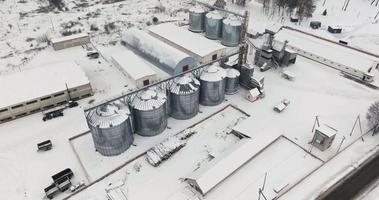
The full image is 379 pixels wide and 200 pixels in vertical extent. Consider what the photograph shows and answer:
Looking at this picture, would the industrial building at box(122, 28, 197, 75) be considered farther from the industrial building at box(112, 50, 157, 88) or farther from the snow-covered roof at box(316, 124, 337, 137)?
the snow-covered roof at box(316, 124, 337, 137)

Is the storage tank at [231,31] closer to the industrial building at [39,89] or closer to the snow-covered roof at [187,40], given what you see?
the snow-covered roof at [187,40]

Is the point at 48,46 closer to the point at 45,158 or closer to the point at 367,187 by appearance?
the point at 45,158

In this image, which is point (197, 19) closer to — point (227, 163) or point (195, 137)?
point (195, 137)

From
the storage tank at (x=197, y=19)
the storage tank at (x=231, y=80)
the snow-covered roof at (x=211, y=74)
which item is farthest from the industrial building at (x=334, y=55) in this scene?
the snow-covered roof at (x=211, y=74)

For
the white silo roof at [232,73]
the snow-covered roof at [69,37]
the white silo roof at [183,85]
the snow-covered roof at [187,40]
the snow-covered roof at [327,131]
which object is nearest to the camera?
the snow-covered roof at [327,131]

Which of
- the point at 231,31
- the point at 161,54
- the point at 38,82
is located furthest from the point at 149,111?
the point at 231,31

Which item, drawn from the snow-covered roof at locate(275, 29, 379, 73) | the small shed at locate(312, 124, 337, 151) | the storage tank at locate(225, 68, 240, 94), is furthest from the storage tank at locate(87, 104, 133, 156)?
the snow-covered roof at locate(275, 29, 379, 73)
